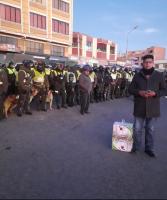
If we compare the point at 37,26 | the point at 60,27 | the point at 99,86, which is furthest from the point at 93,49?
the point at 99,86

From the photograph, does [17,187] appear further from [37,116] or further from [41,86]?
[41,86]

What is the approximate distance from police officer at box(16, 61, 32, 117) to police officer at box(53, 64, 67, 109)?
1794 mm

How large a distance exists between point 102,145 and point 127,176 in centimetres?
200

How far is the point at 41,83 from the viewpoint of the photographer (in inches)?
460

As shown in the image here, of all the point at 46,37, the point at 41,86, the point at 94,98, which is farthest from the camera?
the point at 46,37

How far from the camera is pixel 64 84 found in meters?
13.0

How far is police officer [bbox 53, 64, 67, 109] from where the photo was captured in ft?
41.5

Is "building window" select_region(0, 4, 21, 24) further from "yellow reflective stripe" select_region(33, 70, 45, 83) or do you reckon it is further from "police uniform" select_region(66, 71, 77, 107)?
"yellow reflective stripe" select_region(33, 70, 45, 83)

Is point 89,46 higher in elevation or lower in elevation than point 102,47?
lower

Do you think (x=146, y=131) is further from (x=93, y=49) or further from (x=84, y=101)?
(x=93, y=49)

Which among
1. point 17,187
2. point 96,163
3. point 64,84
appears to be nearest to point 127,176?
point 96,163

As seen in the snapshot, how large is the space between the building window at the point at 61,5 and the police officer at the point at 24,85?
35.8 m

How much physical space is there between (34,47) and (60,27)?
6.81 m

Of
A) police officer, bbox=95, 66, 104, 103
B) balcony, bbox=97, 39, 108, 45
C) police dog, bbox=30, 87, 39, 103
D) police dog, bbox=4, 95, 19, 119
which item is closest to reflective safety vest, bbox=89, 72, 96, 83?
police officer, bbox=95, 66, 104, 103
